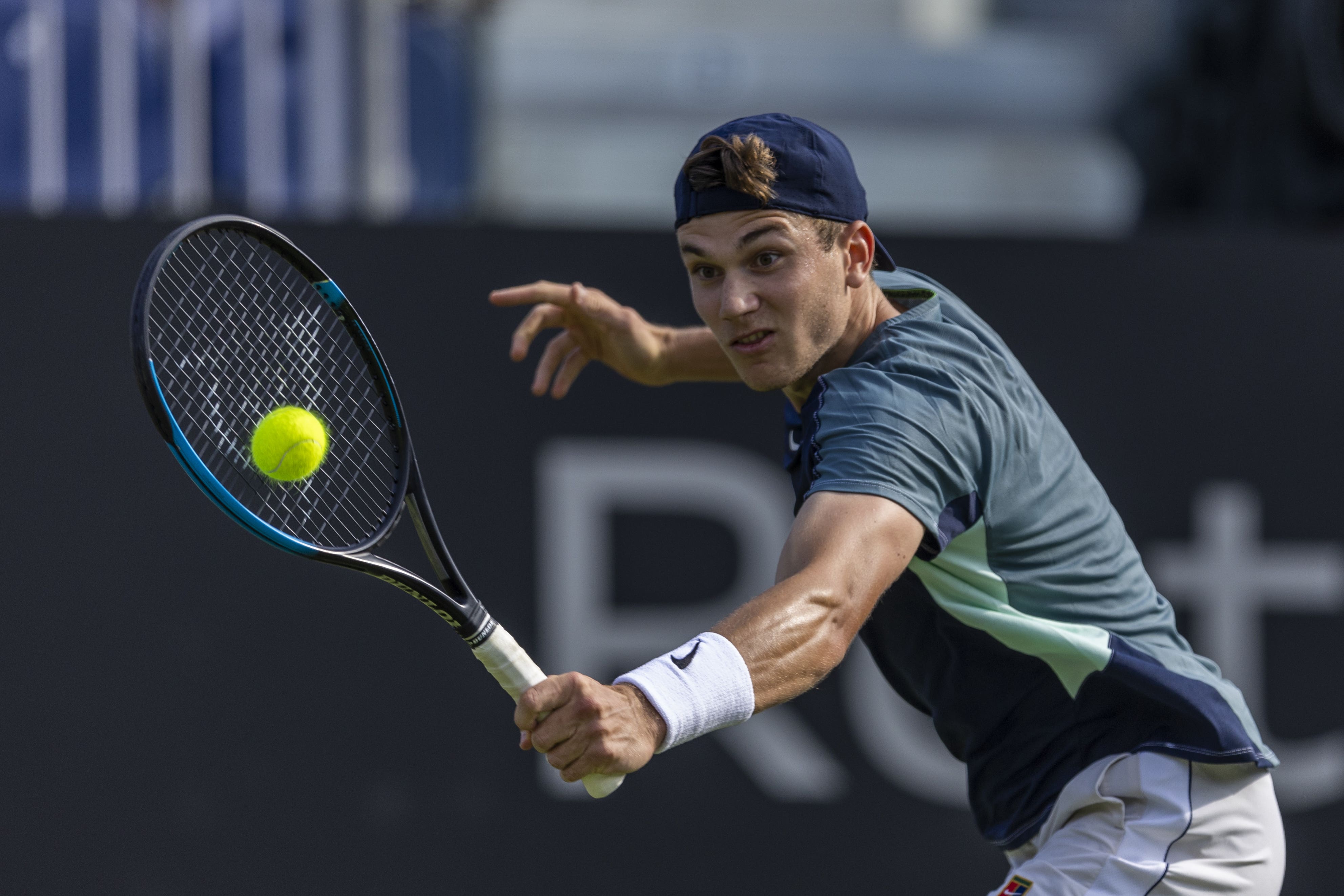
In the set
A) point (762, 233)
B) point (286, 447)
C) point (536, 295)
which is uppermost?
point (762, 233)

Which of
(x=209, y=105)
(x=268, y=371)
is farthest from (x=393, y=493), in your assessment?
(x=209, y=105)

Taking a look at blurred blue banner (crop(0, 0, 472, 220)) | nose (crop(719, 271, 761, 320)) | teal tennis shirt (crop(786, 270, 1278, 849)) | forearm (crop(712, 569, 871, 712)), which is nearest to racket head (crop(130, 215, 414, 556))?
nose (crop(719, 271, 761, 320))

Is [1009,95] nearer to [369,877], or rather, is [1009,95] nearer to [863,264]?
[369,877]

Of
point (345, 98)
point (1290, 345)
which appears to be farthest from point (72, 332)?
point (1290, 345)

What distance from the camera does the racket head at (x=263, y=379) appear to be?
237cm

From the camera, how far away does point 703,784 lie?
4.77m

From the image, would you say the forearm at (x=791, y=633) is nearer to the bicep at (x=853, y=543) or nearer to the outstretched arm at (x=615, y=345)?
the bicep at (x=853, y=543)

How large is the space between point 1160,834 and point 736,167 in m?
1.20

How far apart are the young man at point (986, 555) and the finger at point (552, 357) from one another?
23.5 inches

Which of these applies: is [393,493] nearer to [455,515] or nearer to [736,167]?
[736,167]

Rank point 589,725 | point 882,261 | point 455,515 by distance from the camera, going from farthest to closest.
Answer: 1. point 455,515
2. point 882,261
3. point 589,725

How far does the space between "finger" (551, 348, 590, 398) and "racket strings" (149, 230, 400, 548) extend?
36cm

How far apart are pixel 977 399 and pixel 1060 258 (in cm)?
291

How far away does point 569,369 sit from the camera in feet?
10.6
